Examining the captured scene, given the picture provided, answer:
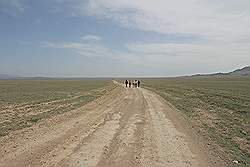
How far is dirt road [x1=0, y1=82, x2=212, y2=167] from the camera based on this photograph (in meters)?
8.66

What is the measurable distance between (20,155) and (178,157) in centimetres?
476

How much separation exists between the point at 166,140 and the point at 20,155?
208 inches

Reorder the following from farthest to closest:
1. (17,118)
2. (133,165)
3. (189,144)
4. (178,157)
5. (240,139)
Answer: (17,118) → (240,139) → (189,144) → (178,157) → (133,165)

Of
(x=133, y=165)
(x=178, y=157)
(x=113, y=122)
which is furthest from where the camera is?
(x=113, y=122)

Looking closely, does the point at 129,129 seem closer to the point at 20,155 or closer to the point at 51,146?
the point at 51,146

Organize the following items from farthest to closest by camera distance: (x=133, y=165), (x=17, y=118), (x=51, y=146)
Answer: (x=17, y=118)
(x=51, y=146)
(x=133, y=165)

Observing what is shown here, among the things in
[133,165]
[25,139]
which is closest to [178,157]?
[133,165]

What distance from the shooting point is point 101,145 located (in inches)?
414

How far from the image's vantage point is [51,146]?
1030 centimetres

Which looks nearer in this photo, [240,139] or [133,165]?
[133,165]

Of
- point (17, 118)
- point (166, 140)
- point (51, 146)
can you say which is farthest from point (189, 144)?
point (17, 118)

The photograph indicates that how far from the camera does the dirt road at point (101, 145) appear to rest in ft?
28.4

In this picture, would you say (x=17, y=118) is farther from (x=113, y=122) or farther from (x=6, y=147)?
(x=6, y=147)

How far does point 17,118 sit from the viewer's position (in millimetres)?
18016
